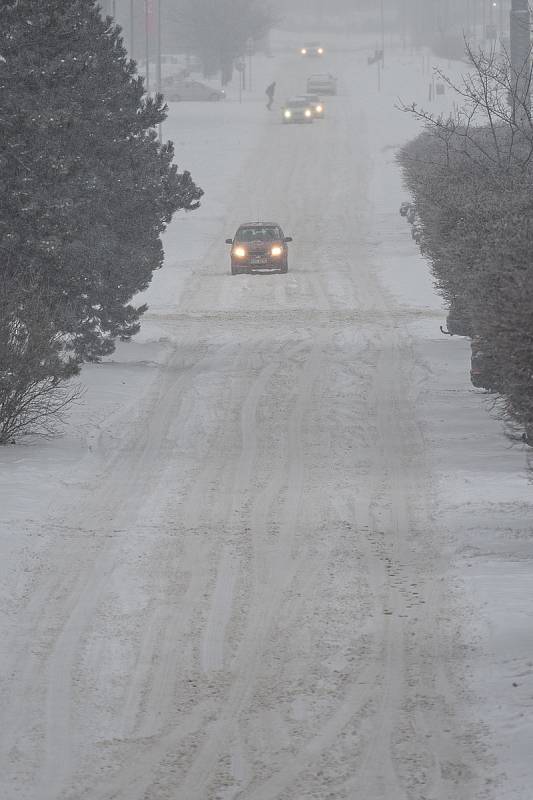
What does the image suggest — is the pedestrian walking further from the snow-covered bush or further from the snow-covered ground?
the snow-covered ground

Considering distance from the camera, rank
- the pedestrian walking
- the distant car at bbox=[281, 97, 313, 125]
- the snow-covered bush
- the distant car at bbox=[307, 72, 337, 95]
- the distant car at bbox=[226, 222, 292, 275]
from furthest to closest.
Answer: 1. the distant car at bbox=[307, 72, 337, 95]
2. the pedestrian walking
3. the distant car at bbox=[281, 97, 313, 125]
4. the distant car at bbox=[226, 222, 292, 275]
5. the snow-covered bush

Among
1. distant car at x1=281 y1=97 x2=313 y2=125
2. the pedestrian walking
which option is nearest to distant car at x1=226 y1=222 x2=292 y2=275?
distant car at x1=281 y1=97 x2=313 y2=125

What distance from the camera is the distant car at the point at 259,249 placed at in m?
41.2

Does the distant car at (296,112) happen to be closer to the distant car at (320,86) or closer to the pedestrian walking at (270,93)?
the pedestrian walking at (270,93)

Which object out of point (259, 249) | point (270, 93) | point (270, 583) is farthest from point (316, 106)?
point (270, 583)

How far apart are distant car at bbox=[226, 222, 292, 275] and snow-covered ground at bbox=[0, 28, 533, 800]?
488 inches

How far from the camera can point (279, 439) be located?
1928cm

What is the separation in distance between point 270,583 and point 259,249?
2895 centimetres

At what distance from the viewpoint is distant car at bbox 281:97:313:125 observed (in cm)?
8031

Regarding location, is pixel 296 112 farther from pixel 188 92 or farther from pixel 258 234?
pixel 258 234

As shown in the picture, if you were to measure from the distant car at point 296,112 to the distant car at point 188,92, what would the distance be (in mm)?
14822

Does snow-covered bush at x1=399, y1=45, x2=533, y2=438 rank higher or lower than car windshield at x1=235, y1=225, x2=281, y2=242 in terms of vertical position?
higher

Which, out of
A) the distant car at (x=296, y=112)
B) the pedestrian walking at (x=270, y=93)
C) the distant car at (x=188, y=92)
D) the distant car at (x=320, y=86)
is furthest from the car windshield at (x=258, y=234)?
the distant car at (x=320, y=86)

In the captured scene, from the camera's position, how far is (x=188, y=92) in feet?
311
